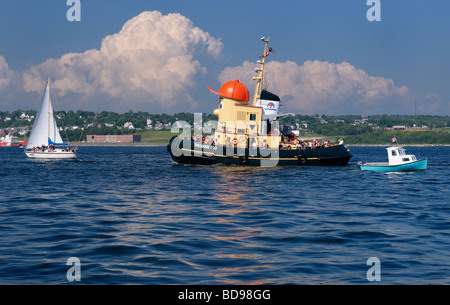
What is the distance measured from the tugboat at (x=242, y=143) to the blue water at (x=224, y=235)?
74.8ft

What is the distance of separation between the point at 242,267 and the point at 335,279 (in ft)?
8.53

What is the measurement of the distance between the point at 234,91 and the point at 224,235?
4219 cm

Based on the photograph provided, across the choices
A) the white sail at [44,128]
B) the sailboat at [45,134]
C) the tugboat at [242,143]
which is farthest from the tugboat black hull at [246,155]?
the white sail at [44,128]

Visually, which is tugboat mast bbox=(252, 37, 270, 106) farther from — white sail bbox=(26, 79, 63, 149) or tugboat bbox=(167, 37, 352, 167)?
white sail bbox=(26, 79, 63, 149)

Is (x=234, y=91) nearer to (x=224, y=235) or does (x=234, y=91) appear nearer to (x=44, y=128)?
(x=224, y=235)

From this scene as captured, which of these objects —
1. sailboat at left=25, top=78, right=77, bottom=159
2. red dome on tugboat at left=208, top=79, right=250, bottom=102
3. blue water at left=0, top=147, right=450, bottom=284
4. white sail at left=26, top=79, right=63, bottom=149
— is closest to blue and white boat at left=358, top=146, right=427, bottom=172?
blue water at left=0, top=147, right=450, bottom=284

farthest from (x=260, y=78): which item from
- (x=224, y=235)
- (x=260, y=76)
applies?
(x=224, y=235)

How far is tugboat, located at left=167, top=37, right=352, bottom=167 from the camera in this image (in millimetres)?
56594

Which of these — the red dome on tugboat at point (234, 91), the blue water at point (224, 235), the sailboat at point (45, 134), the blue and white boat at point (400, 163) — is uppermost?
the red dome on tugboat at point (234, 91)

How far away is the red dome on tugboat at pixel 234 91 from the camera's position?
191 ft

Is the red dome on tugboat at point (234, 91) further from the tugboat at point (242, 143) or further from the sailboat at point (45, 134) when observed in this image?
the sailboat at point (45, 134)

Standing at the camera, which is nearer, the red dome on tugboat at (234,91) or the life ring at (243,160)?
the life ring at (243,160)

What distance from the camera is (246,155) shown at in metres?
56.2
